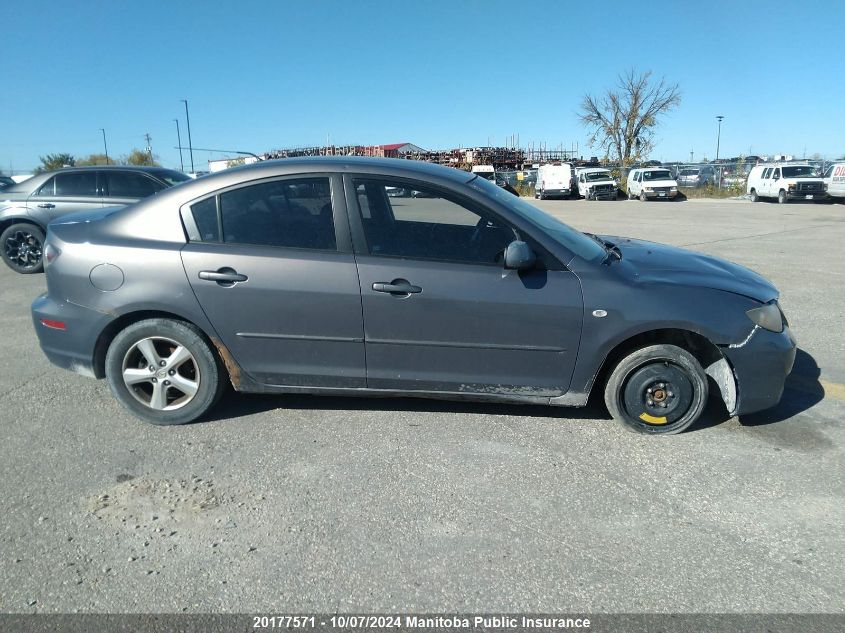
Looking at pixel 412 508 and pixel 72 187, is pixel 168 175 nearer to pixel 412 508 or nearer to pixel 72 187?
pixel 72 187

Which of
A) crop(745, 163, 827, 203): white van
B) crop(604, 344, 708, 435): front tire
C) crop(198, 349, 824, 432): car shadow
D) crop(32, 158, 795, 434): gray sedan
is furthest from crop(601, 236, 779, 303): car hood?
crop(745, 163, 827, 203): white van

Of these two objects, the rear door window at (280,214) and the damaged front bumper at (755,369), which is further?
the rear door window at (280,214)

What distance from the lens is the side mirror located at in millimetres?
3506

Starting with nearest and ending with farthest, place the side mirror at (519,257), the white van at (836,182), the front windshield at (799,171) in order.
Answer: the side mirror at (519,257) → the white van at (836,182) → the front windshield at (799,171)

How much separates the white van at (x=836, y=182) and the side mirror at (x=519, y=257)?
2753cm

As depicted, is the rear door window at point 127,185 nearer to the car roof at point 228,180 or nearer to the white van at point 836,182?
the car roof at point 228,180

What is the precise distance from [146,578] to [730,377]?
3.26m

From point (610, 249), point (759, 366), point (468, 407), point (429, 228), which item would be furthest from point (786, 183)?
point (429, 228)

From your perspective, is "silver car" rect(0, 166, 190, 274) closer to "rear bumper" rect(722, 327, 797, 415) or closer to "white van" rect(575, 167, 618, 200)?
"rear bumper" rect(722, 327, 797, 415)

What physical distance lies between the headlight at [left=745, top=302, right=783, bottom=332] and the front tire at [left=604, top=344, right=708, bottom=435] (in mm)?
421

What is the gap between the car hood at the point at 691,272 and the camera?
12.2ft

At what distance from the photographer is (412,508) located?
119 inches

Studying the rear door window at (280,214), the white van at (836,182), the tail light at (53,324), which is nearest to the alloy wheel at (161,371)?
the tail light at (53,324)

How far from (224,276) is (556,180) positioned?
37315 millimetres
